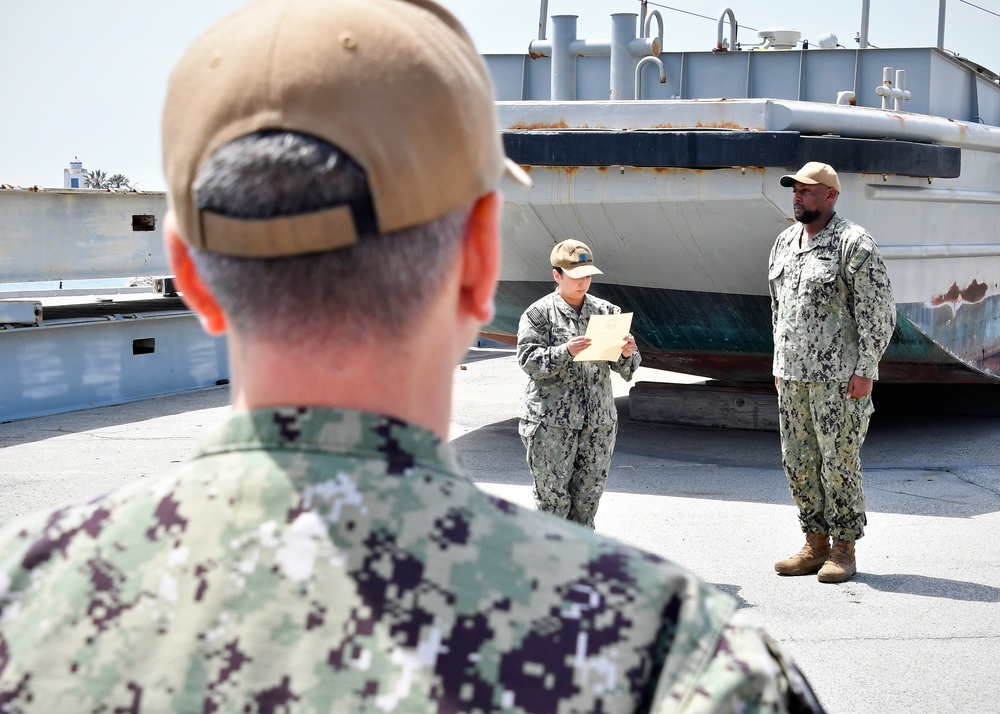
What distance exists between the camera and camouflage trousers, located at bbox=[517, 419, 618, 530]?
4.44 m

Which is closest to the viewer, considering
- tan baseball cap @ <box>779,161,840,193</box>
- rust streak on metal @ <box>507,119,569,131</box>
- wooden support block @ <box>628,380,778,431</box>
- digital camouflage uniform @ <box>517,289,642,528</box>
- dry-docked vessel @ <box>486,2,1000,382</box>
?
digital camouflage uniform @ <box>517,289,642,528</box>

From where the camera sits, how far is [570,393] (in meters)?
4.46

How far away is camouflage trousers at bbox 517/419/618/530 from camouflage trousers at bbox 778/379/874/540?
91 centimetres

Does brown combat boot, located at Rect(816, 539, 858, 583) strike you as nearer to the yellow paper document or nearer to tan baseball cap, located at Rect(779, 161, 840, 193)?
the yellow paper document

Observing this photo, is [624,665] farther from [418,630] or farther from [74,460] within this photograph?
[74,460]

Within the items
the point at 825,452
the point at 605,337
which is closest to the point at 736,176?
the point at 825,452

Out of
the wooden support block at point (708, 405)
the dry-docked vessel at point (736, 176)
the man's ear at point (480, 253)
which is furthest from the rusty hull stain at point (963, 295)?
the man's ear at point (480, 253)

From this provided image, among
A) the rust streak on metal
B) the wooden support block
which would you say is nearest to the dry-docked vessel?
the rust streak on metal

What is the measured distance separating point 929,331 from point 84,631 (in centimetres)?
691

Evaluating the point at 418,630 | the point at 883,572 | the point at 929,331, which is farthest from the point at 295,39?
the point at 929,331

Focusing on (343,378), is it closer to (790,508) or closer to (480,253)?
(480,253)

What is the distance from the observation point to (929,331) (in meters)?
7.07

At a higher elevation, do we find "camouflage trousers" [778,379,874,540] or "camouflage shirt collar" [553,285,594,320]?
"camouflage shirt collar" [553,285,594,320]

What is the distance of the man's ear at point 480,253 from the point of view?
3.03 feet
